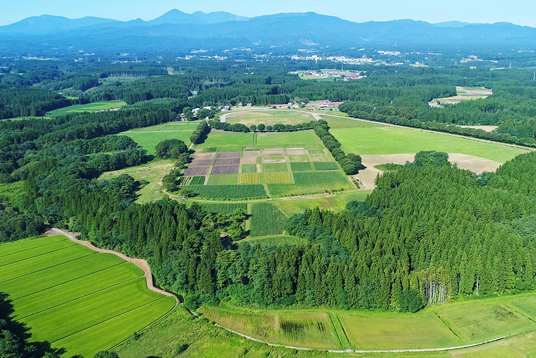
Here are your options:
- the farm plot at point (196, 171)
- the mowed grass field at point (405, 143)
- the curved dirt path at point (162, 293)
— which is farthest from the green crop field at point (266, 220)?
the mowed grass field at point (405, 143)

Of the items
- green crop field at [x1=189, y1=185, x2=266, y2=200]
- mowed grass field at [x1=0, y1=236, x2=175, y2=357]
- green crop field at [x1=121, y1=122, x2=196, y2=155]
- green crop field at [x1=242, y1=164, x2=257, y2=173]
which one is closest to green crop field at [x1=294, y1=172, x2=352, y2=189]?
green crop field at [x1=189, y1=185, x2=266, y2=200]

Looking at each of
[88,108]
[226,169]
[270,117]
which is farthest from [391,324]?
[88,108]

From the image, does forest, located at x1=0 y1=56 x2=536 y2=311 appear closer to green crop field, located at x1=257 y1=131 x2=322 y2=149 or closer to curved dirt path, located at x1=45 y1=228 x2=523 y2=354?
curved dirt path, located at x1=45 y1=228 x2=523 y2=354

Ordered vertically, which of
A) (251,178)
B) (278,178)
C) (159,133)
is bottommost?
(251,178)

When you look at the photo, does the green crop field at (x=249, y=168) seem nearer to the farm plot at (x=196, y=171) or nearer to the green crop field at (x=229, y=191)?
the farm plot at (x=196, y=171)

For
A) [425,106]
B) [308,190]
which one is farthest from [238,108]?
[308,190]

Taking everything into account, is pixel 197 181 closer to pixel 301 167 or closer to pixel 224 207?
pixel 224 207

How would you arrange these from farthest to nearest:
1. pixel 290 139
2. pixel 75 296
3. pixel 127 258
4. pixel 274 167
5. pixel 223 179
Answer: pixel 290 139 → pixel 274 167 → pixel 223 179 → pixel 127 258 → pixel 75 296
